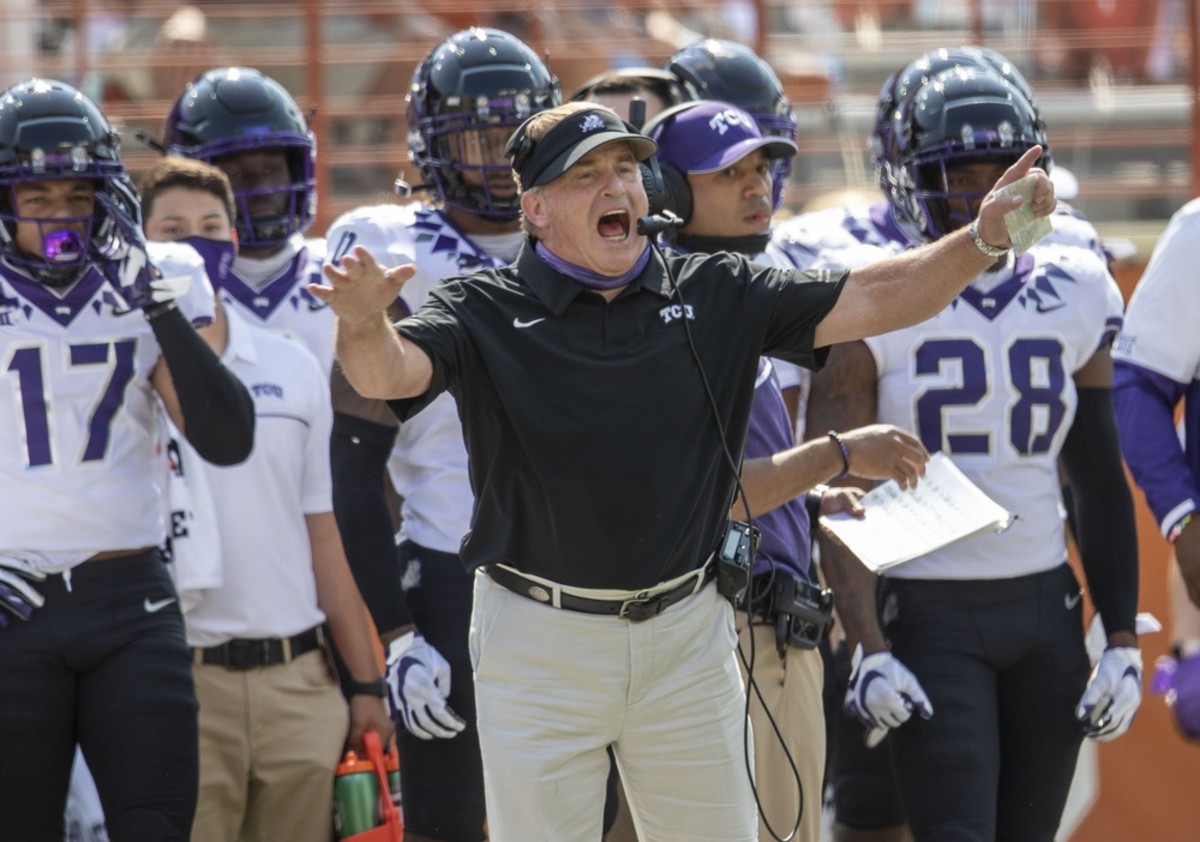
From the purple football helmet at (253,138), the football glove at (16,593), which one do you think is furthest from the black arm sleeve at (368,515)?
the purple football helmet at (253,138)

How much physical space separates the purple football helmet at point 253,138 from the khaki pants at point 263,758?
3.99ft

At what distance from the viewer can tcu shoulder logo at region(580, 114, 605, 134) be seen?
11.2 ft

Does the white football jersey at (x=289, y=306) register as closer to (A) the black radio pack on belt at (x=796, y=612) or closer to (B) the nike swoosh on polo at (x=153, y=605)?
(B) the nike swoosh on polo at (x=153, y=605)

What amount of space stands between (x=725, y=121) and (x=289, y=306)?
140 centimetres

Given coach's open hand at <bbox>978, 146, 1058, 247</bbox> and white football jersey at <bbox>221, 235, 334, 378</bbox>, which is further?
white football jersey at <bbox>221, 235, 334, 378</bbox>

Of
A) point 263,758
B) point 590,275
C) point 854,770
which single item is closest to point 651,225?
point 590,275

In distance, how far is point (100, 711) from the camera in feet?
12.9

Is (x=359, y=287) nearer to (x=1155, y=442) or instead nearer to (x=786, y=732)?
(x=786, y=732)

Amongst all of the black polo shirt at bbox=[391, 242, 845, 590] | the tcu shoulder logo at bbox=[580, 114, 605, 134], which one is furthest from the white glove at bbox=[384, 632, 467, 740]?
the tcu shoulder logo at bbox=[580, 114, 605, 134]

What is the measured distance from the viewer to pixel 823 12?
35.6ft

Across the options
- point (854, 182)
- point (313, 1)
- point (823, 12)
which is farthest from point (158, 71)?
point (823, 12)

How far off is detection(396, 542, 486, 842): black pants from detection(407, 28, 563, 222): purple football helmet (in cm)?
84

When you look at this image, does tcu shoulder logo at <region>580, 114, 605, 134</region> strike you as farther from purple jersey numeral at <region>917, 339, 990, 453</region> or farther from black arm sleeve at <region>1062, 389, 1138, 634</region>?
black arm sleeve at <region>1062, 389, 1138, 634</region>

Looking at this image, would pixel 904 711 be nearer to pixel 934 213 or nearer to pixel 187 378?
pixel 934 213
